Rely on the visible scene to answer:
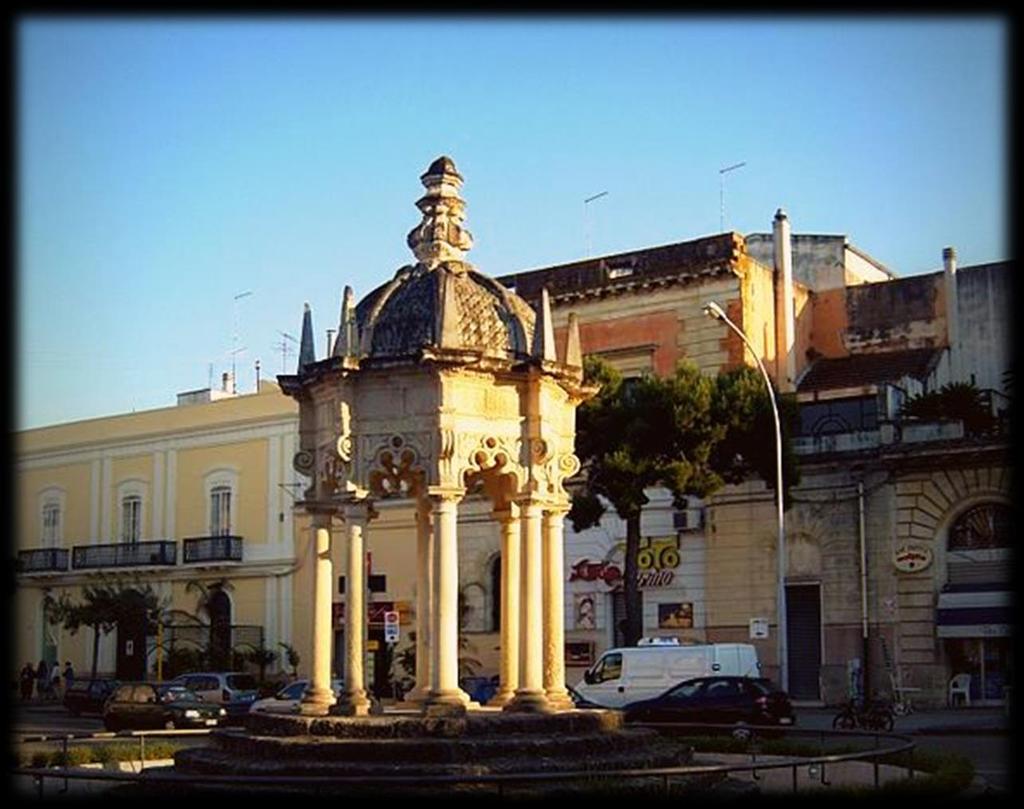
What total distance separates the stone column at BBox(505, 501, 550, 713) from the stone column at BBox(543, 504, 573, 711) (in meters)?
0.22

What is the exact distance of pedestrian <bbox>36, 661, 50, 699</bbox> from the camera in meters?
53.3

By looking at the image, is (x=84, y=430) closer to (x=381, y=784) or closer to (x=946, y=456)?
(x=946, y=456)

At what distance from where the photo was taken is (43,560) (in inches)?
2158

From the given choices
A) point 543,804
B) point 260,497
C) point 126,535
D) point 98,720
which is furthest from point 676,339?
point 543,804

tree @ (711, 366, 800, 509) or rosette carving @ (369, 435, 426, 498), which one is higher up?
tree @ (711, 366, 800, 509)

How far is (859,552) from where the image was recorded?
37250 millimetres

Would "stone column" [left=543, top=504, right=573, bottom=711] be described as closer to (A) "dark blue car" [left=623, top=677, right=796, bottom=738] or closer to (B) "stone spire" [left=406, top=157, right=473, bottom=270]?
(B) "stone spire" [left=406, top=157, right=473, bottom=270]

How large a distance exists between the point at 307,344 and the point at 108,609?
1356 inches

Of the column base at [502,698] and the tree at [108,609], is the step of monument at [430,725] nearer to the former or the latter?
the column base at [502,698]

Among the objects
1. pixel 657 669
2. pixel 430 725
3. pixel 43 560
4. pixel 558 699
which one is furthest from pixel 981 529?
pixel 43 560

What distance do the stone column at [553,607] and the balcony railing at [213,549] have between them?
33878 mm

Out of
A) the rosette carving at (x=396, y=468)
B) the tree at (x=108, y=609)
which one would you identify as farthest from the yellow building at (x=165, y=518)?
A: the rosette carving at (x=396, y=468)

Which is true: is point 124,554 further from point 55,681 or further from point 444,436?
point 444,436

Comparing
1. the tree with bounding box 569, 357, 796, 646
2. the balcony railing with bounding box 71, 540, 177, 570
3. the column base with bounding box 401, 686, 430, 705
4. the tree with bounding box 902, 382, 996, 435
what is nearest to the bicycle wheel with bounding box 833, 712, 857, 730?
the tree with bounding box 569, 357, 796, 646
